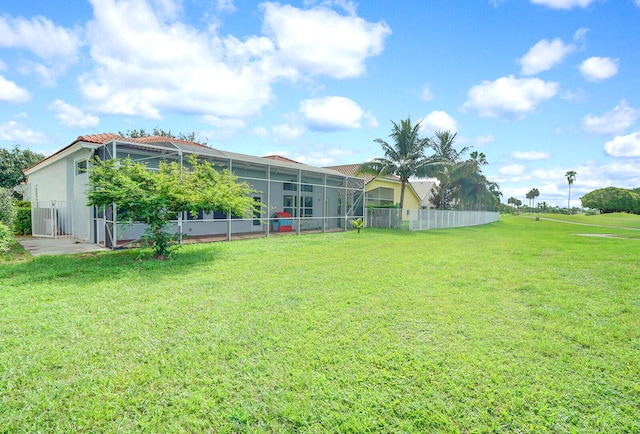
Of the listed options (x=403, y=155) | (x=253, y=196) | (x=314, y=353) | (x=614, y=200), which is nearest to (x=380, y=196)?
(x=403, y=155)

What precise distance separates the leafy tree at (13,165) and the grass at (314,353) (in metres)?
29.9

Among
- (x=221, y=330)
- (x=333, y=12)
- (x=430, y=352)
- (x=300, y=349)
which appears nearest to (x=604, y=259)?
(x=430, y=352)

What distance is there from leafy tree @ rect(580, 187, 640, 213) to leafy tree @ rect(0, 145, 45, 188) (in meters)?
107

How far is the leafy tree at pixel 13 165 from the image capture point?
2680 cm

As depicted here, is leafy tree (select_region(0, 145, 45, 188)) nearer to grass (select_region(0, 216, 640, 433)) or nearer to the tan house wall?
grass (select_region(0, 216, 640, 433))

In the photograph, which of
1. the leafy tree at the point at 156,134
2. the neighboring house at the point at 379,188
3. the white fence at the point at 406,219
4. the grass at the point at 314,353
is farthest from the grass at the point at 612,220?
the leafy tree at the point at 156,134

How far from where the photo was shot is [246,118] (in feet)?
67.4

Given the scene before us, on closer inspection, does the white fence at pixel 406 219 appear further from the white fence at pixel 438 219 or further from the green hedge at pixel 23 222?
the green hedge at pixel 23 222

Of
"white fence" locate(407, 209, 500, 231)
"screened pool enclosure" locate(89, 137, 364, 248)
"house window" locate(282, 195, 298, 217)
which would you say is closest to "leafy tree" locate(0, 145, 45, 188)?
"screened pool enclosure" locate(89, 137, 364, 248)

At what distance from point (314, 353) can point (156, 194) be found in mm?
6374

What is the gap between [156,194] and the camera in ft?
25.1

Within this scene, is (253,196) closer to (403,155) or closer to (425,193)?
(403,155)

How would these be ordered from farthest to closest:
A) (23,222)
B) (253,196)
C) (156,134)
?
(156,134)
(253,196)
(23,222)

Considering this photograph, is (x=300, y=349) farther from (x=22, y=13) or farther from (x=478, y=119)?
(x=478, y=119)
